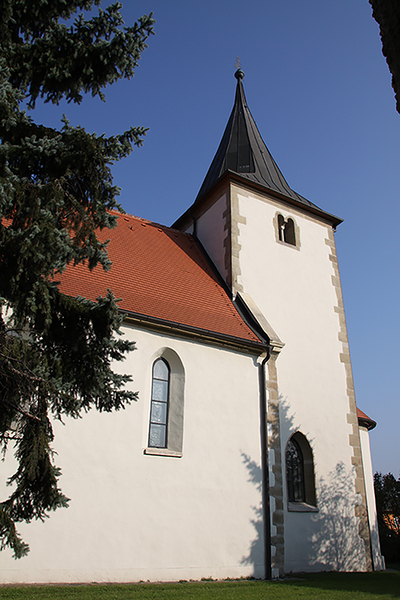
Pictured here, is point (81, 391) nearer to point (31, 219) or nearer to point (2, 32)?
point (31, 219)

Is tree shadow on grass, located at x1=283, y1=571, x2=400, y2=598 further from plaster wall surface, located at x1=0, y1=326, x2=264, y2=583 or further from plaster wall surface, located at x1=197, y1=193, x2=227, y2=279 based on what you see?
plaster wall surface, located at x1=197, y1=193, x2=227, y2=279

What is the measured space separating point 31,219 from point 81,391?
1637 mm

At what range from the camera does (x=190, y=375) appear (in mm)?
9727

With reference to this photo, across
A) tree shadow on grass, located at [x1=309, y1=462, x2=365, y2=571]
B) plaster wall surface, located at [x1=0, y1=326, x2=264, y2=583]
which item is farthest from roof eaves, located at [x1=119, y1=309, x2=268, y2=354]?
tree shadow on grass, located at [x1=309, y1=462, x2=365, y2=571]

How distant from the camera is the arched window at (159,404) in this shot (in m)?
9.10

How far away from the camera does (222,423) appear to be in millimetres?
9773

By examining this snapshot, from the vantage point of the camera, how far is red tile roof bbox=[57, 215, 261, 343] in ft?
32.4

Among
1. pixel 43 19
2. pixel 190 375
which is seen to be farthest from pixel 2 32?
pixel 190 375

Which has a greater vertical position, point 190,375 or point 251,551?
point 190,375

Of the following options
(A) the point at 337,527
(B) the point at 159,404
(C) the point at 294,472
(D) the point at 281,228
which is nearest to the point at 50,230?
(B) the point at 159,404

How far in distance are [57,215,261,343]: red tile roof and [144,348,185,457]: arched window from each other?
2.87ft

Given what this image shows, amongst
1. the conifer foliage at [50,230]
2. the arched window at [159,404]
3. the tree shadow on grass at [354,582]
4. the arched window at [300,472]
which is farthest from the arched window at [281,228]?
the conifer foliage at [50,230]

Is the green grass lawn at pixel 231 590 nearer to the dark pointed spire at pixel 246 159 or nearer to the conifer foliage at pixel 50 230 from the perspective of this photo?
the conifer foliage at pixel 50 230

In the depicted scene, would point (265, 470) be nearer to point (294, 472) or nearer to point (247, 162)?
point (294, 472)
